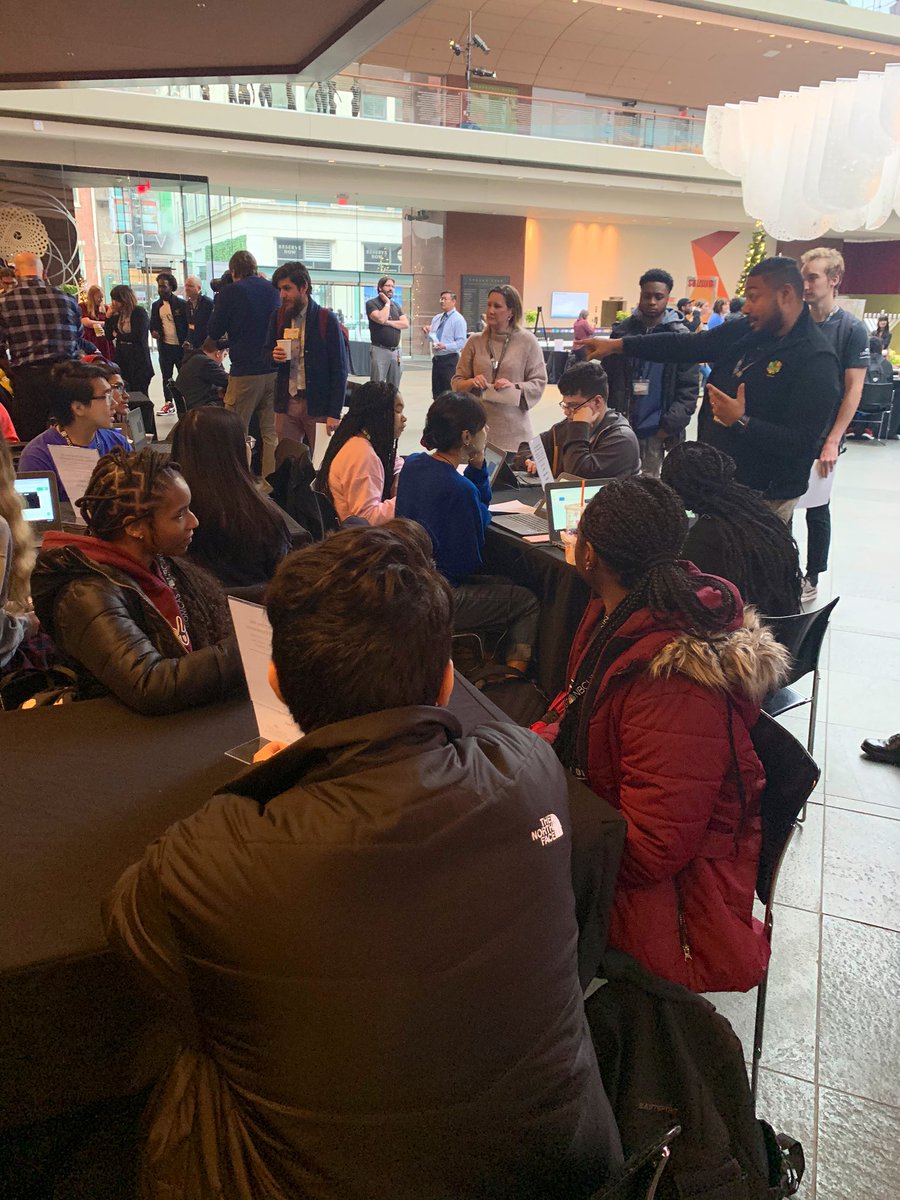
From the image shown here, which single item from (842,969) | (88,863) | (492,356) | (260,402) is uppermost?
(492,356)

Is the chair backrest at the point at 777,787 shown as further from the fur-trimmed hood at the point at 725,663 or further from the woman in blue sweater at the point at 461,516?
the woman in blue sweater at the point at 461,516

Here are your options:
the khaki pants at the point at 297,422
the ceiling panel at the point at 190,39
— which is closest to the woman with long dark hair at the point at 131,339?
the khaki pants at the point at 297,422

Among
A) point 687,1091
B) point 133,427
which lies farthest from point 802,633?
point 133,427

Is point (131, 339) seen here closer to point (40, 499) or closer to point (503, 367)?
point (503, 367)

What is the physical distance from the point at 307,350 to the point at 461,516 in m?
2.66

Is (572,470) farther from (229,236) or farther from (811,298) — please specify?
(229,236)

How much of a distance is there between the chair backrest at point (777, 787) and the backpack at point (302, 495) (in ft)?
7.64

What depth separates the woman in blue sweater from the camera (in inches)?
113

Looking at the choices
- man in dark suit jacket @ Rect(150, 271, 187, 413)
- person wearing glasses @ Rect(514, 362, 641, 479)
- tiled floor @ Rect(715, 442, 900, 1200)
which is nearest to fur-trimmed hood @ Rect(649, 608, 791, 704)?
tiled floor @ Rect(715, 442, 900, 1200)

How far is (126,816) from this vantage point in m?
1.18

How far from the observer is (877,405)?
9680 millimetres

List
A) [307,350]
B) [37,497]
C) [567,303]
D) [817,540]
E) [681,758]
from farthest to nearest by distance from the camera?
[567,303] < [307,350] < [817,540] < [37,497] < [681,758]

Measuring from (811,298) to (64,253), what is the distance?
31.7 ft

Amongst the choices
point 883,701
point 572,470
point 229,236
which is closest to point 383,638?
point 572,470
